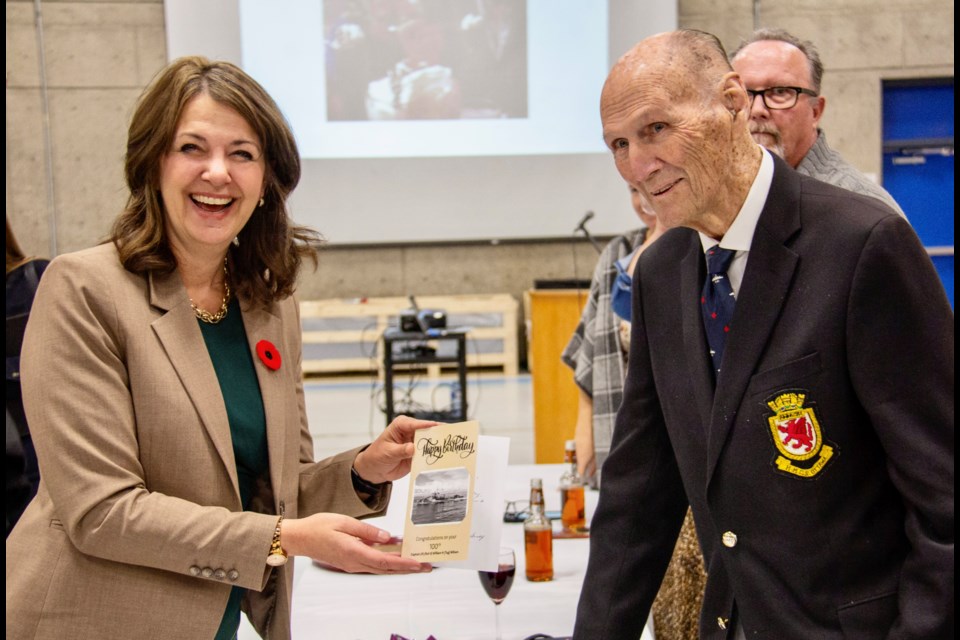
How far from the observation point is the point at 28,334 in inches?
57.7

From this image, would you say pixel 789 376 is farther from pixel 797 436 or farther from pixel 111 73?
pixel 111 73

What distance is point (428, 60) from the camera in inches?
338

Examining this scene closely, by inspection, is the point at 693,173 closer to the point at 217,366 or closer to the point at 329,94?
the point at 217,366

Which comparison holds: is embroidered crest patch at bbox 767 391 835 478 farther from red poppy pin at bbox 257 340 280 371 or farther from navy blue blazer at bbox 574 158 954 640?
red poppy pin at bbox 257 340 280 371

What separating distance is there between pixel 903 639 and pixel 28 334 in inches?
53.9

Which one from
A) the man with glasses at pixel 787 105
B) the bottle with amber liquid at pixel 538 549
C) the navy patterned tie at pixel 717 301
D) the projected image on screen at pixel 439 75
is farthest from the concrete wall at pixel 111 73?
the navy patterned tie at pixel 717 301

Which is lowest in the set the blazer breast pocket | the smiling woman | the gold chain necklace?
the blazer breast pocket

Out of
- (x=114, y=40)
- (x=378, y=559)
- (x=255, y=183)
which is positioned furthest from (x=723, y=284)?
(x=114, y=40)

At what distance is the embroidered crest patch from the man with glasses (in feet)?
3.92

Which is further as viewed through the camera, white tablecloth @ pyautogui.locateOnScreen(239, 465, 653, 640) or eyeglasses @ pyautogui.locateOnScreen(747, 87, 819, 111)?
eyeglasses @ pyautogui.locateOnScreen(747, 87, 819, 111)

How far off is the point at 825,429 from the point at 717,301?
0.26m

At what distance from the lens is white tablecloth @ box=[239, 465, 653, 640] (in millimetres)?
1797

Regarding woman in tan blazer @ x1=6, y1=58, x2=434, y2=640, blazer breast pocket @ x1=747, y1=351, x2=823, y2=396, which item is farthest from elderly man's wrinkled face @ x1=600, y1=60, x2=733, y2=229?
woman in tan blazer @ x1=6, y1=58, x2=434, y2=640

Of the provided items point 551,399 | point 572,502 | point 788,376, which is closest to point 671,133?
point 788,376
